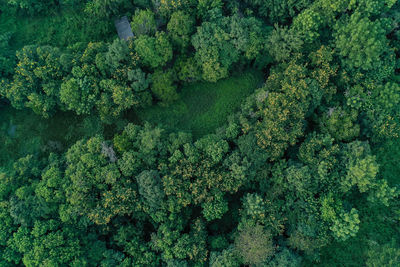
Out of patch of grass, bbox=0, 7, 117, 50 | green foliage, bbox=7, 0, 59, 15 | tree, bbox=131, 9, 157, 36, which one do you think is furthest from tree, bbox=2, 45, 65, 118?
tree, bbox=131, 9, 157, 36

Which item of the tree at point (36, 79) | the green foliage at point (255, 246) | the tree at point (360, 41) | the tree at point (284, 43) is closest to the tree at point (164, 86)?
the tree at point (36, 79)

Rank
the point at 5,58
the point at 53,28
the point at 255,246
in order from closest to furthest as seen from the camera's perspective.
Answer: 1. the point at 255,246
2. the point at 5,58
3. the point at 53,28

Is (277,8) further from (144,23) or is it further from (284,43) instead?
(144,23)

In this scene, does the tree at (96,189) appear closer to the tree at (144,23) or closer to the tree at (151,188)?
the tree at (151,188)

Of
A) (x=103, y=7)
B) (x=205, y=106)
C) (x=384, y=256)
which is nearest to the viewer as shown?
(x=384, y=256)

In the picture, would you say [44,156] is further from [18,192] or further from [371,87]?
[371,87]

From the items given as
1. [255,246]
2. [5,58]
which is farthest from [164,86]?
[255,246]

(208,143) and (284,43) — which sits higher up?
(284,43)

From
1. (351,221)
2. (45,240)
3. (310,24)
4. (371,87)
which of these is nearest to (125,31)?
(310,24)

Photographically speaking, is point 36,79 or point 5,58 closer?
point 36,79
